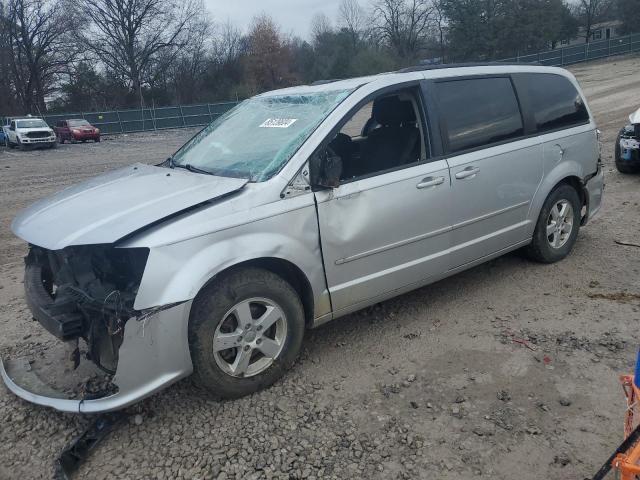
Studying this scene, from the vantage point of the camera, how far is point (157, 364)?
279 cm

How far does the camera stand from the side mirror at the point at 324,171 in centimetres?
331

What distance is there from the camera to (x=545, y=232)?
4.81 meters

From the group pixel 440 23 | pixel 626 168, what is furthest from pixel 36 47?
pixel 626 168

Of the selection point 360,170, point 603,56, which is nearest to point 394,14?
point 603,56

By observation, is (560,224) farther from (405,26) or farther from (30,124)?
(405,26)

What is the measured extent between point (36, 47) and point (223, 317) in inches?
2044

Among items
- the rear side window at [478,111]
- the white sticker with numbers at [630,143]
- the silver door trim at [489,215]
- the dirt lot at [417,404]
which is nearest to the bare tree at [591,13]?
the white sticker with numbers at [630,143]

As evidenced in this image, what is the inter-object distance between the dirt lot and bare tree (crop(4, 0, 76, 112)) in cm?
4844

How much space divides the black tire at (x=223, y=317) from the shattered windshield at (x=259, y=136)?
65 cm

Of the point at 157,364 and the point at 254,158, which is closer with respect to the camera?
the point at 157,364

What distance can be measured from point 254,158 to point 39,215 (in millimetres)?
1387

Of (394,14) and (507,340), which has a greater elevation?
(394,14)

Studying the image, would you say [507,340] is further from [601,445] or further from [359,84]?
[359,84]

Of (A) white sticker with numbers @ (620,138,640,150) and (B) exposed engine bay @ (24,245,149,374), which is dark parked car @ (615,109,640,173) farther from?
(B) exposed engine bay @ (24,245,149,374)
